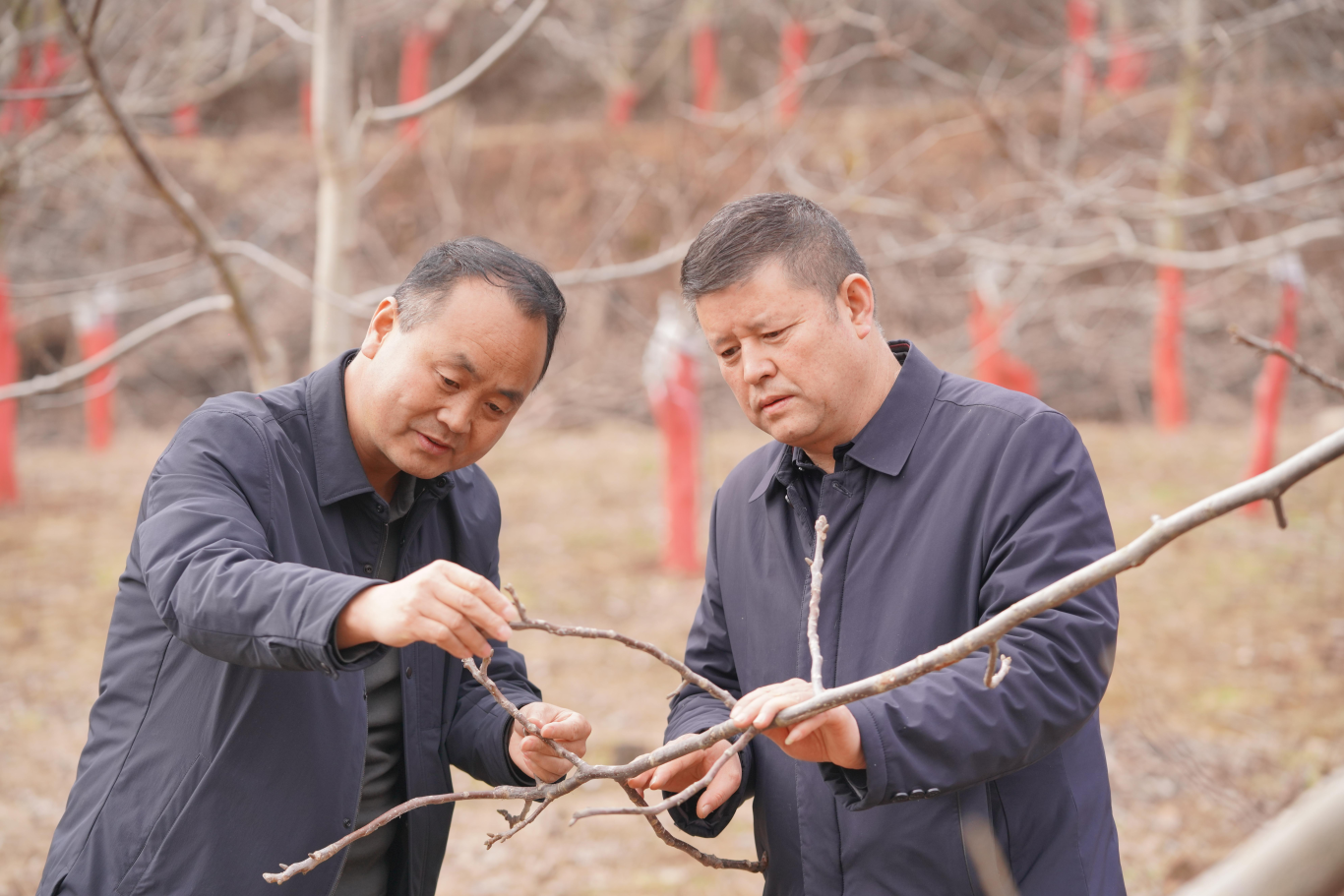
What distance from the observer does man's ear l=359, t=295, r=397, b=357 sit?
2.02 metres

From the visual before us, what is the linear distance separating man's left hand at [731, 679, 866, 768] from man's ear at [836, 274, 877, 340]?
689 millimetres

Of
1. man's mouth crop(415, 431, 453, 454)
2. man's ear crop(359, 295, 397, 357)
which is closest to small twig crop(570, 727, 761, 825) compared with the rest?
man's mouth crop(415, 431, 453, 454)

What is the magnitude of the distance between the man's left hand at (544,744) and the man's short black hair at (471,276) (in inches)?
26.6

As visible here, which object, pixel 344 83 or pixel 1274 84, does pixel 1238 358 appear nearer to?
pixel 1274 84

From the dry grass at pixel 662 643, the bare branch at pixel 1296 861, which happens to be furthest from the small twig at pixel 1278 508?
the dry grass at pixel 662 643

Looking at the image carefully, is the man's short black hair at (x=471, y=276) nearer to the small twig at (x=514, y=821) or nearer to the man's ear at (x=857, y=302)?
the man's ear at (x=857, y=302)

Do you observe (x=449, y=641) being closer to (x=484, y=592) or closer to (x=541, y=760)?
(x=484, y=592)

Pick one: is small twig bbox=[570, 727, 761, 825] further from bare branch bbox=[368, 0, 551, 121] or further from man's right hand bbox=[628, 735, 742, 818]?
bare branch bbox=[368, 0, 551, 121]

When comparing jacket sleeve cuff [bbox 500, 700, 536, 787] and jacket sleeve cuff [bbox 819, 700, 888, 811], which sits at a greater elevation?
jacket sleeve cuff [bbox 819, 700, 888, 811]

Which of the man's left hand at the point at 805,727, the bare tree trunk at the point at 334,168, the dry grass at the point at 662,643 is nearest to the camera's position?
the man's left hand at the point at 805,727

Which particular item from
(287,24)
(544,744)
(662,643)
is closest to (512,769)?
(544,744)

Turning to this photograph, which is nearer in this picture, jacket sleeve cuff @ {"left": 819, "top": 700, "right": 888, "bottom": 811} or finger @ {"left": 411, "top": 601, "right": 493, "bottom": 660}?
finger @ {"left": 411, "top": 601, "right": 493, "bottom": 660}

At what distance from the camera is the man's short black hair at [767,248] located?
6.08 ft

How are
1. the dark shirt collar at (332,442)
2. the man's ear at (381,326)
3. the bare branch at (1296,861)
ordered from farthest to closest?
the man's ear at (381,326) → the dark shirt collar at (332,442) → the bare branch at (1296,861)
